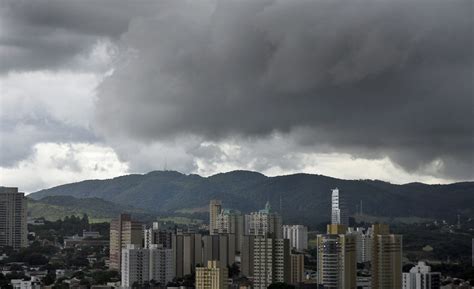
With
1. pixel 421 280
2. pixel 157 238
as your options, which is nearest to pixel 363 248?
pixel 421 280

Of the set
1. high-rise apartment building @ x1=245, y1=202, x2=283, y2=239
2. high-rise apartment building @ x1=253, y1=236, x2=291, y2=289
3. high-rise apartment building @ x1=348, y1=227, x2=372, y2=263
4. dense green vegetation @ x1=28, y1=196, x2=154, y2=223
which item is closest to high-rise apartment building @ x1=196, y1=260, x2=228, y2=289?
high-rise apartment building @ x1=253, y1=236, x2=291, y2=289

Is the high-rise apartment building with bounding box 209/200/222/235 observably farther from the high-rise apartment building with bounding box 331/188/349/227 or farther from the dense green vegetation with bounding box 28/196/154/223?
the dense green vegetation with bounding box 28/196/154/223

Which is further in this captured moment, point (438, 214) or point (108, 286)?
point (438, 214)

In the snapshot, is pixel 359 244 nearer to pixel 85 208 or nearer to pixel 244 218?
pixel 244 218

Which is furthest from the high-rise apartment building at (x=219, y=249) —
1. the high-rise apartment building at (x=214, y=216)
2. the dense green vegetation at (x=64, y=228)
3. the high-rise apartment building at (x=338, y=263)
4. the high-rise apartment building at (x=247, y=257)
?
the dense green vegetation at (x=64, y=228)

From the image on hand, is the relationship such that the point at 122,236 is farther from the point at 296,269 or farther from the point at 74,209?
the point at 74,209

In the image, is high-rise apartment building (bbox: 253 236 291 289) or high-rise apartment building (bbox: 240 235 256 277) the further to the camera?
high-rise apartment building (bbox: 240 235 256 277)

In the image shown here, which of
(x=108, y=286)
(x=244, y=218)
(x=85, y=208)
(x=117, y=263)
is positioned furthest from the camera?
(x=85, y=208)

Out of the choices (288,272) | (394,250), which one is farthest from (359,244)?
(288,272)
